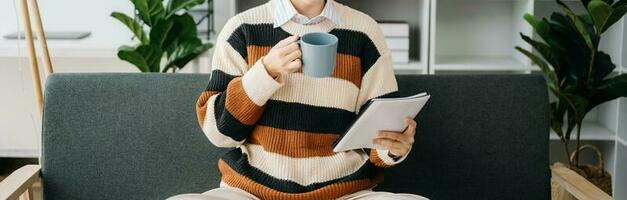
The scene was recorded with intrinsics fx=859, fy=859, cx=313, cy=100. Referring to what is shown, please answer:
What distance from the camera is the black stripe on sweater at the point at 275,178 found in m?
1.94

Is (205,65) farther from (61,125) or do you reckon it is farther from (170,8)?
(61,125)

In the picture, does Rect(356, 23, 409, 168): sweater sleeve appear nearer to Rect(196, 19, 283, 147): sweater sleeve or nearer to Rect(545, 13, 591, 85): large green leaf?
Rect(196, 19, 283, 147): sweater sleeve

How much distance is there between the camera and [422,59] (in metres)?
3.44

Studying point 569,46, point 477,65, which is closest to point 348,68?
point 569,46

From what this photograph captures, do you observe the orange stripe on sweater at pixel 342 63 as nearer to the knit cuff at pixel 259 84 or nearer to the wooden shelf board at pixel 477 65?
the knit cuff at pixel 259 84

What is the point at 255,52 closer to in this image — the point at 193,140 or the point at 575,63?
the point at 193,140

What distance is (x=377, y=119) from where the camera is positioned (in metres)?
1.77

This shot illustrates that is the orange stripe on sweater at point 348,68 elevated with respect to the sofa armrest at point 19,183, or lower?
elevated

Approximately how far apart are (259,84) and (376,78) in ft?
1.08

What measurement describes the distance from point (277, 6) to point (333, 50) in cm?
45

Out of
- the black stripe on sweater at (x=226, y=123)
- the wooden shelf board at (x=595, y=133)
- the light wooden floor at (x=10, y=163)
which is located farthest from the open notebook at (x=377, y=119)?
the light wooden floor at (x=10, y=163)

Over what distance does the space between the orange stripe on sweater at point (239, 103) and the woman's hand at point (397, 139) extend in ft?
0.90

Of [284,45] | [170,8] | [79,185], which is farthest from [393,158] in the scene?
[170,8]

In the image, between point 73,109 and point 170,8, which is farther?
point 170,8
